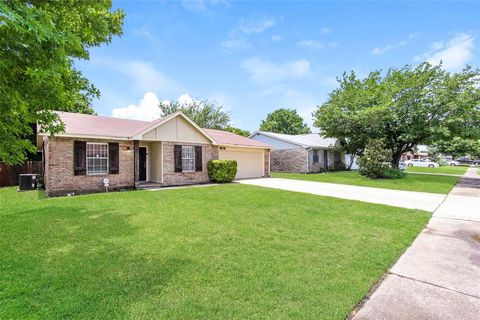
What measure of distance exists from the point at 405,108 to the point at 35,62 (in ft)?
72.6

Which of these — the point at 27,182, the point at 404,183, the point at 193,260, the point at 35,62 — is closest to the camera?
the point at 35,62

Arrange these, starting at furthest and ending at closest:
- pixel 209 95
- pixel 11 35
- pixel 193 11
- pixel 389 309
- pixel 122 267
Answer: pixel 209 95
pixel 193 11
pixel 122 267
pixel 389 309
pixel 11 35

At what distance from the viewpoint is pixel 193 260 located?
414 centimetres

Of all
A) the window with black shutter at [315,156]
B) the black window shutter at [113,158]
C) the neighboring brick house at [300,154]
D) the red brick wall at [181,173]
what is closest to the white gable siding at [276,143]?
the neighboring brick house at [300,154]

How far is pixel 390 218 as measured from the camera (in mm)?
7137

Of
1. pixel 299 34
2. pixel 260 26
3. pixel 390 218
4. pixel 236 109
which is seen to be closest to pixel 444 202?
pixel 390 218

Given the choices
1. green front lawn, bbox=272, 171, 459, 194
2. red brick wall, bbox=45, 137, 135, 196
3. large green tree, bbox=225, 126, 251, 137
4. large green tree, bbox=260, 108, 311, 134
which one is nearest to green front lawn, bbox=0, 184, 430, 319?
red brick wall, bbox=45, 137, 135, 196

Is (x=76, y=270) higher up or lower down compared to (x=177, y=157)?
lower down

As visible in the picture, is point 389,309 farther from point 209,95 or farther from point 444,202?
point 209,95

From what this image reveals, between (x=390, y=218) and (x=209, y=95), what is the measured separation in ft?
108

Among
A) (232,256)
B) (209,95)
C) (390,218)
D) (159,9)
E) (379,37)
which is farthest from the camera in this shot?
(209,95)

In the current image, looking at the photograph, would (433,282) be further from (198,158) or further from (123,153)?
(198,158)

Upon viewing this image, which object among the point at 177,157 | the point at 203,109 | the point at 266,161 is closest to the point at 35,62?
the point at 177,157

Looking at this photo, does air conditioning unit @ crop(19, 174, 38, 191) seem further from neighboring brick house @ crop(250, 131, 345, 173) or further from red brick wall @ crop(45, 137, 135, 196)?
neighboring brick house @ crop(250, 131, 345, 173)
